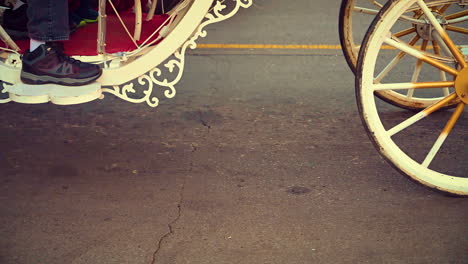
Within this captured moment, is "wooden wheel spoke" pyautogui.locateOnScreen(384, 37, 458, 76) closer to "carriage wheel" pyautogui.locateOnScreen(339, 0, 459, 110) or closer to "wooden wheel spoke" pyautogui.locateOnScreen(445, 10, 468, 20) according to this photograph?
"carriage wheel" pyautogui.locateOnScreen(339, 0, 459, 110)

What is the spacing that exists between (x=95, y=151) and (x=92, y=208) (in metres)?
0.63

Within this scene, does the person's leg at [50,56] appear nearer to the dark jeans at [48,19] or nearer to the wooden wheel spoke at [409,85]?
the dark jeans at [48,19]

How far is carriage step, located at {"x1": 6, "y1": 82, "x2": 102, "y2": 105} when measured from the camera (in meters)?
3.31

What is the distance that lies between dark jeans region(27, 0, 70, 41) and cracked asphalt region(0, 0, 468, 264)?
0.63m

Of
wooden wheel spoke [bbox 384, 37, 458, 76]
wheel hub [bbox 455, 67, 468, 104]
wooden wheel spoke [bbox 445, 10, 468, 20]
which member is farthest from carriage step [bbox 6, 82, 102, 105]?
wooden wheel spoke [bbox 445, 10, 468, 20]

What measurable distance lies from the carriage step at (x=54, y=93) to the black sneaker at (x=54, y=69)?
0.03 meters

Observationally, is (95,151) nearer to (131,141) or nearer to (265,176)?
(131,141)

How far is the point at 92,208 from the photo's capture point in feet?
10.2

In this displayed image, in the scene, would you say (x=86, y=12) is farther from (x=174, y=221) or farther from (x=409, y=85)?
(x=409, y=85)

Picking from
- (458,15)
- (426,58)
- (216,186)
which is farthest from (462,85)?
(216,186)

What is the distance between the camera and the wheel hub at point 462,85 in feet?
9.89

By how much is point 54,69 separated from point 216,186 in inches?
36.7

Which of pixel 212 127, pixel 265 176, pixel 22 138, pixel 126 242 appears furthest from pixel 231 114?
pixel 126 242

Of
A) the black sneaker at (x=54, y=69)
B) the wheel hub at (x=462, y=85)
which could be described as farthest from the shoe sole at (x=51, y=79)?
the wheel hub at (x=462, y=85)
